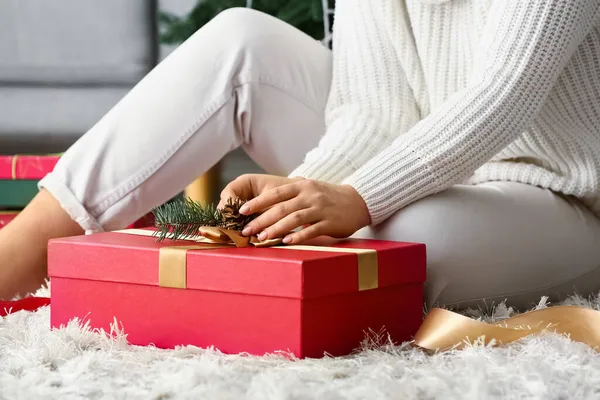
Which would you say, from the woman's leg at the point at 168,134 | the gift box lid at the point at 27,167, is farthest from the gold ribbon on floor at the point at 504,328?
the gift box lid at the point at 27,167

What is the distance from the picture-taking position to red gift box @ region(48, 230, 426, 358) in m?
0.64

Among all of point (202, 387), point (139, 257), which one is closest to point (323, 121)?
point (139, 257)

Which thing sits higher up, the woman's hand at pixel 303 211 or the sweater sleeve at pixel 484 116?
the sweater sleeve at pixel 484 116

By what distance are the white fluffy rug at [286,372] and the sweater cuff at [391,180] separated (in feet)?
0.53

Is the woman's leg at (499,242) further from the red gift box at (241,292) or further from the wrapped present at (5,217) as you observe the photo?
the wrapped present at (5,217)

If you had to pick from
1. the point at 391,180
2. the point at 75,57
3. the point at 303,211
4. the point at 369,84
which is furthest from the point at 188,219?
the point at 75,57

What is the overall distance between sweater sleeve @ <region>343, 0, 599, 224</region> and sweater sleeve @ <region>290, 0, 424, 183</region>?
0.62ft

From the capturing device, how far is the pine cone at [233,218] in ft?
2.36

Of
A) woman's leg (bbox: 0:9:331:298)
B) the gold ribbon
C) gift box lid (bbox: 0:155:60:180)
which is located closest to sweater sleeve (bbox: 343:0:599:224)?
the gold ribbon

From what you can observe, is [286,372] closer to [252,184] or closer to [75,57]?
[252,184]

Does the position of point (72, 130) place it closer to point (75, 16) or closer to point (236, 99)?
point (75, 16)

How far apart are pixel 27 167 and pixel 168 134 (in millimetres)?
519

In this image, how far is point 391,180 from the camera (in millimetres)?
796

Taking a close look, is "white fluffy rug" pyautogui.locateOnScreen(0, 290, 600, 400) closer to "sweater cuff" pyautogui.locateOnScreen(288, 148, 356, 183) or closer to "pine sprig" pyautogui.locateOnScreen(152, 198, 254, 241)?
"pine sprig" pyautogui.locateOnScreen(152, 198, 254, 241)
